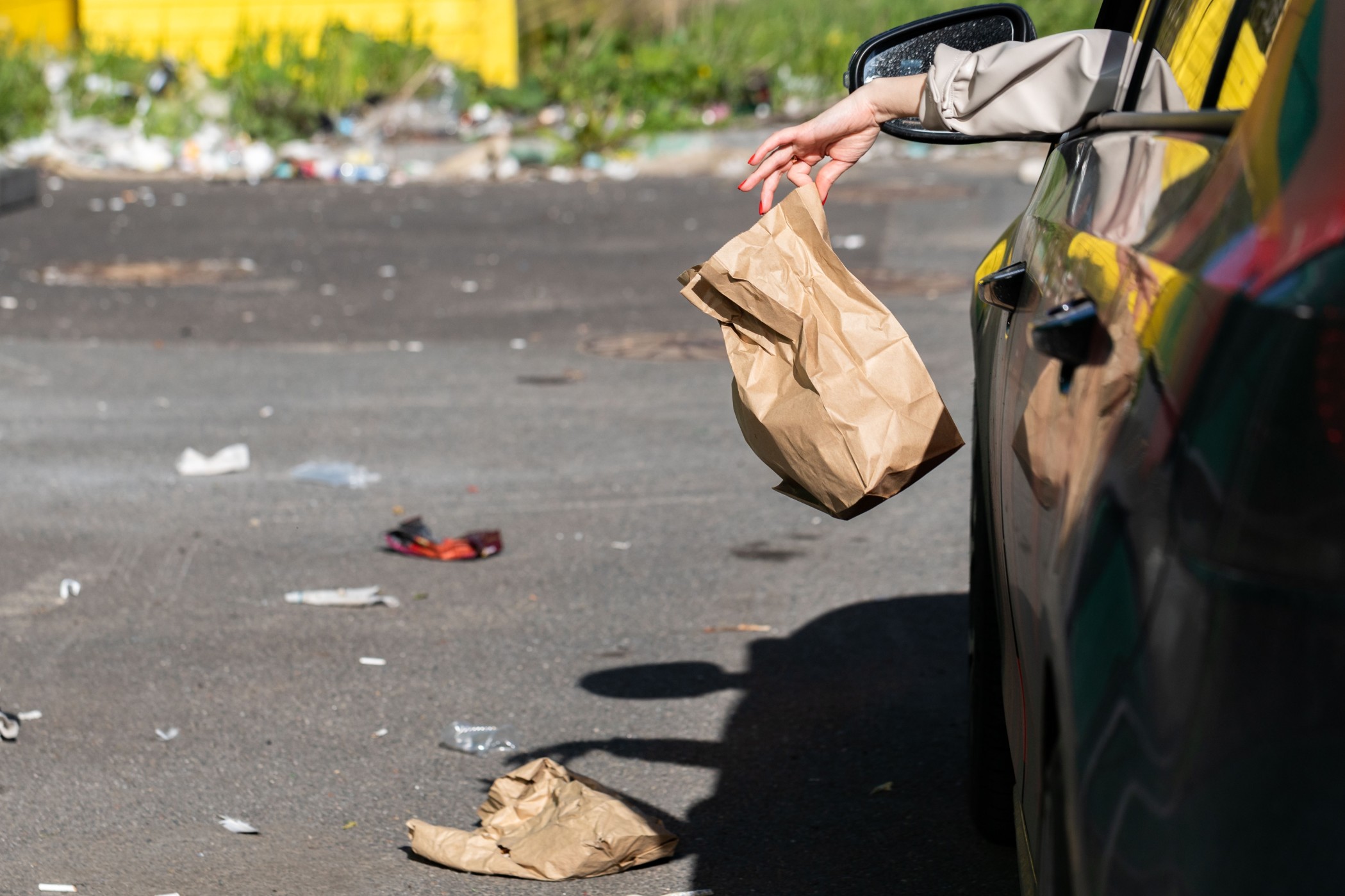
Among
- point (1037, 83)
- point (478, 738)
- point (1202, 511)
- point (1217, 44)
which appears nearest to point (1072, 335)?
point (1202, 511)

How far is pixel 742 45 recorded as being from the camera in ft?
70.0

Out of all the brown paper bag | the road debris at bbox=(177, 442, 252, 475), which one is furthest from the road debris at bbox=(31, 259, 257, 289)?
the brown paper bag

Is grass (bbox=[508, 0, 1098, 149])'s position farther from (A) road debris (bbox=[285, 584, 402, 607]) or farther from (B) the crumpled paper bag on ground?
(B) the crumpled paper bag on ground

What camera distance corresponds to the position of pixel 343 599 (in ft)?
16.5

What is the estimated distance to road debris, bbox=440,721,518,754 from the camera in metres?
3.92

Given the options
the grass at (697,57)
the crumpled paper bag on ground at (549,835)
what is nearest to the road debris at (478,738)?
the crumpled paper bag on ground at (549,835)

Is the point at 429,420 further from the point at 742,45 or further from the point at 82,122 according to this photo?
the point at 742,45

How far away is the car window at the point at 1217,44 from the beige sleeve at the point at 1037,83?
0.22 ft

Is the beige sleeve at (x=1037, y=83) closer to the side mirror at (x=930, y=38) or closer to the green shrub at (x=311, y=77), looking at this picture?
the side mirror at (x=930, y=38)

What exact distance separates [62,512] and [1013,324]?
4.63 meters

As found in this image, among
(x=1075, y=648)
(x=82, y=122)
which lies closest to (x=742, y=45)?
(x=82, y=122)

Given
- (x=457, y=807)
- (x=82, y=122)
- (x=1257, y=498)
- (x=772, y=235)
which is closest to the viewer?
(x=1257, y=498)

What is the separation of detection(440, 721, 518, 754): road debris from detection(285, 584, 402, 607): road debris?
1.05 meters

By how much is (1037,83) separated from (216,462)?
191 inches
